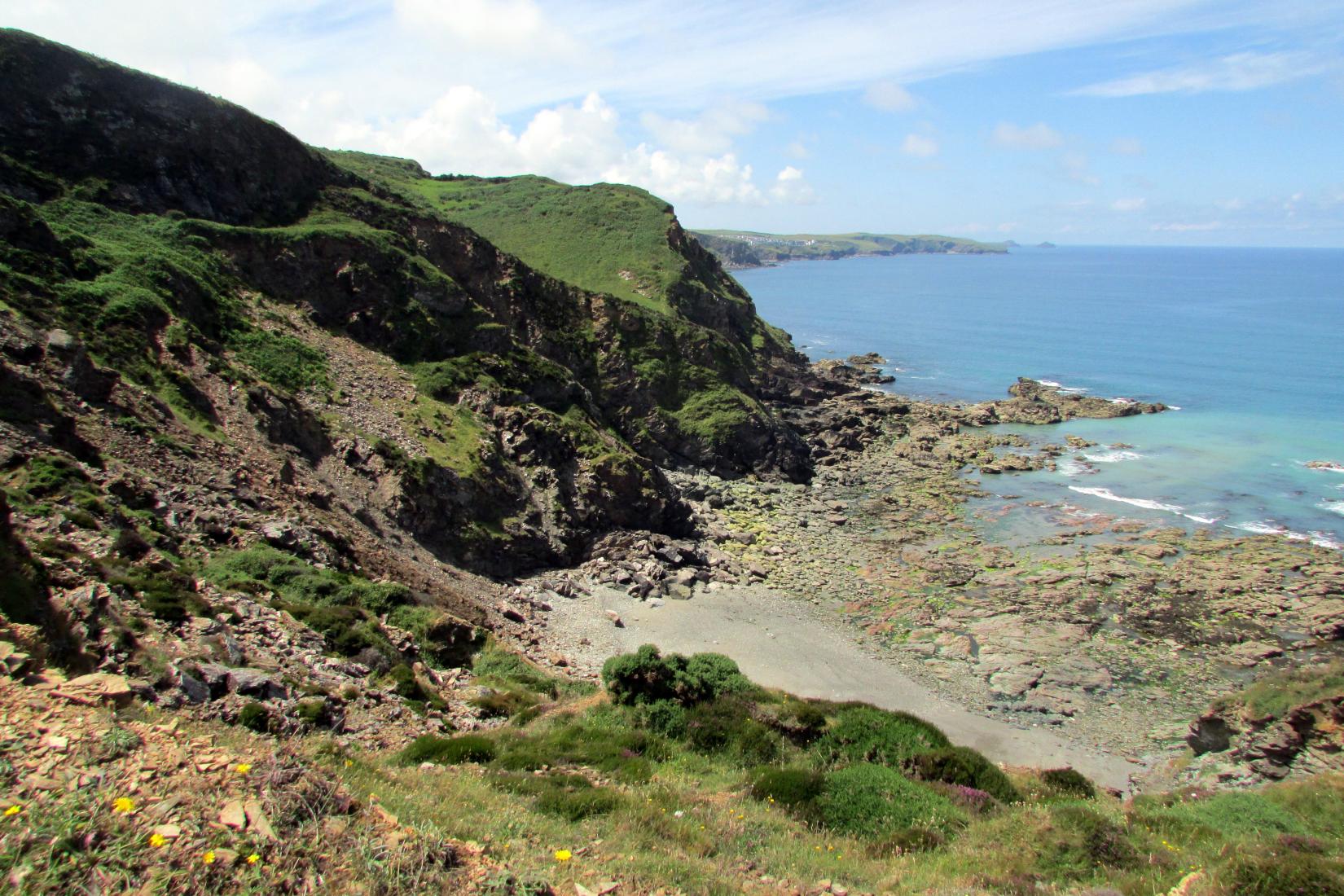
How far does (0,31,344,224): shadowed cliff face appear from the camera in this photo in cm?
4416

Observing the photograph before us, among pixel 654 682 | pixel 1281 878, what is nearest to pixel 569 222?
pixel 654 682

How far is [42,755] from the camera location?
29.2ft

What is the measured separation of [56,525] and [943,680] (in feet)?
113

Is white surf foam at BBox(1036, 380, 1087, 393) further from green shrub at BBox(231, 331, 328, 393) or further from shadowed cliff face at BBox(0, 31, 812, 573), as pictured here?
green shrub at BBox(231, 331, 328, 393)

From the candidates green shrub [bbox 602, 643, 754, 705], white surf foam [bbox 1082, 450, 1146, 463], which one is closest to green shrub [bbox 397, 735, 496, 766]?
green shrub [bbox 602, 643, 754, 705]

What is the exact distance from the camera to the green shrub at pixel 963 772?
19750 millimetres

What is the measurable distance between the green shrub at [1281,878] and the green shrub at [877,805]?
6.19 metres


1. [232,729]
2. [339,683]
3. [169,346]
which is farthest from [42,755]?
[169,346]

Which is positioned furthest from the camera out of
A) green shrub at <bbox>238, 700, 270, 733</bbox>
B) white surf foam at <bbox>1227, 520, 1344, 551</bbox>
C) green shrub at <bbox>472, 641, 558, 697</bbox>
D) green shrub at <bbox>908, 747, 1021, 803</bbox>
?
white surf foam at <bbox>1227, 520, 1344, 551</bbox>

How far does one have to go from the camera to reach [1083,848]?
1362cm

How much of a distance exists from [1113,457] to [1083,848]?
2669 inches

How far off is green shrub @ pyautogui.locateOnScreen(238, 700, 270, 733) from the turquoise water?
192ft

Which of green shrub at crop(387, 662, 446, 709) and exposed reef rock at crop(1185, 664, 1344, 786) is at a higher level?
green shrub at crop(387, 662, 446, 709)

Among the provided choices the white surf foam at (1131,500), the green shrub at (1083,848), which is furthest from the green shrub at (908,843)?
the white surf foam at (1131,500)
